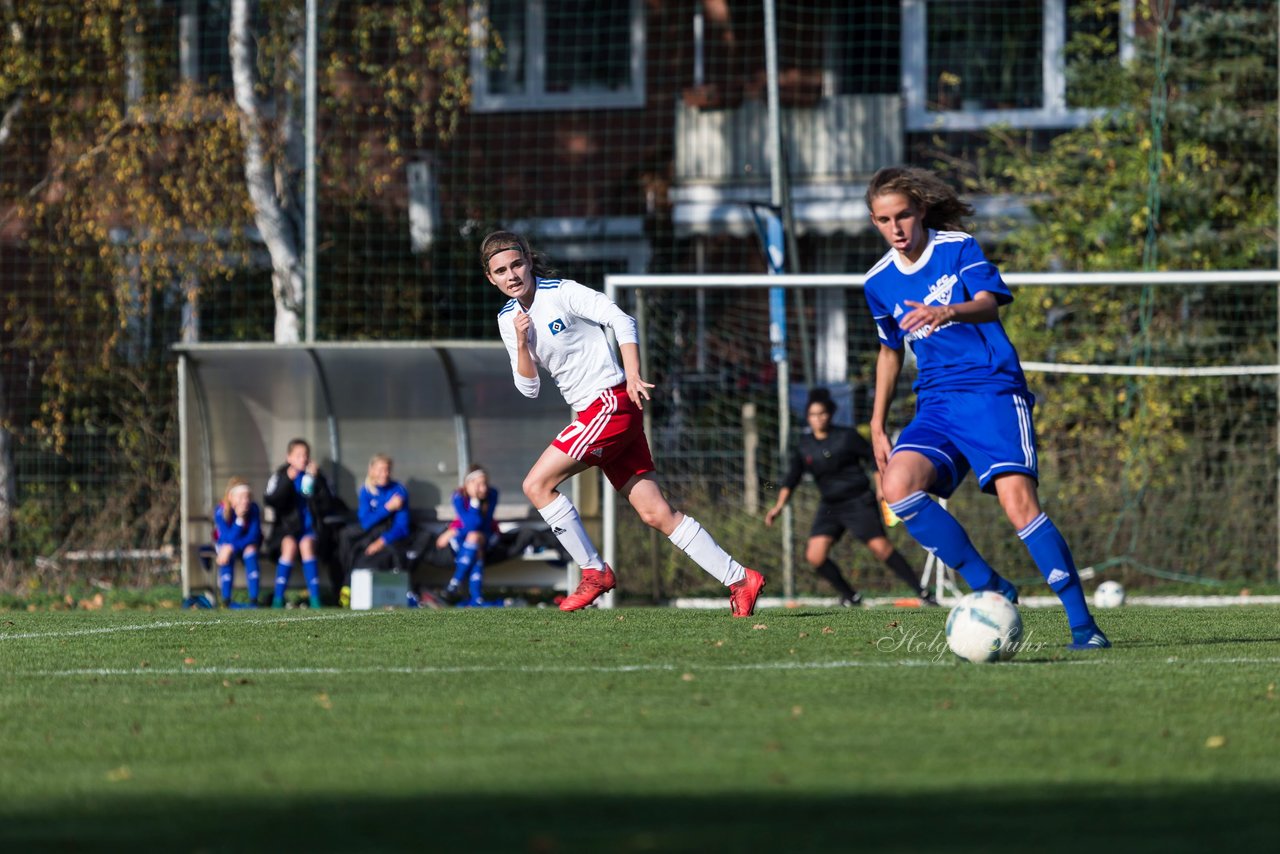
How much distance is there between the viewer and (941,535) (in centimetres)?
667

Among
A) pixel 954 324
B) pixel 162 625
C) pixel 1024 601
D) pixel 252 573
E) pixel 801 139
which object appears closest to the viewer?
pixel 954 324

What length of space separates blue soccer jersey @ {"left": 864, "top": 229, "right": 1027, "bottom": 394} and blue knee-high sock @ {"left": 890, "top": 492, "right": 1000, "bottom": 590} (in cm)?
47

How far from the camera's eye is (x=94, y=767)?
14.1 ft

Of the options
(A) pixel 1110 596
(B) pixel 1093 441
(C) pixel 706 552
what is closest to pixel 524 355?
(C) pixel 706 552

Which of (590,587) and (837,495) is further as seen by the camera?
(837,495)

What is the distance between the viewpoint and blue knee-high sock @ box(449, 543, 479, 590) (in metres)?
14.4

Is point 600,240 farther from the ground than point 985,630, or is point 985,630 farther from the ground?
point 600,240

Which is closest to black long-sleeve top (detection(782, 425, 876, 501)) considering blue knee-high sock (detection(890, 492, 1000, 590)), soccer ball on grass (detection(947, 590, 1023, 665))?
blue knee-high sock (detection(890, 492, 1000, 590))

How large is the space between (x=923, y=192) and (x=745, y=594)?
2.61 meters

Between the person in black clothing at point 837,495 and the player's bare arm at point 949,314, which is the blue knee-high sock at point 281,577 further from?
the player's bare arm at point 949,314

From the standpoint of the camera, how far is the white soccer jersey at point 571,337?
8.57 m

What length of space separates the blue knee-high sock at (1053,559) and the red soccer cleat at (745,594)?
217 cm

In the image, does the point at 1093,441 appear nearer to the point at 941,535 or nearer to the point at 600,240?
the point at 600,240

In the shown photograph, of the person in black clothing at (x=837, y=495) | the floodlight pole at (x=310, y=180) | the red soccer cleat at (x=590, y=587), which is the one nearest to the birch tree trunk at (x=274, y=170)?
the floodlight pole at (x=310, y=180)
